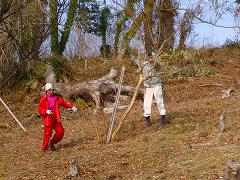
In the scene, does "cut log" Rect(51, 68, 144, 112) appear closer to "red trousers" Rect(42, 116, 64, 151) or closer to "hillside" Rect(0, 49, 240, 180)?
"hillside" Rect(0, 49, 240, 180)

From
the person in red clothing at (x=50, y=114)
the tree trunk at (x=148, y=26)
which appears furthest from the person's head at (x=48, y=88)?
the tree trunk at (x=148, y=26)

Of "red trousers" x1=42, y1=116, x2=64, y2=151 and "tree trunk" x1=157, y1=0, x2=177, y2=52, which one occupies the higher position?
"tree trunk" x1=157, y1=0, x2=177, y2=52

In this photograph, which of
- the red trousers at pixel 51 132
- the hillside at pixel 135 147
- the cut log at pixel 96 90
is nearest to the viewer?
the hillside at pixel 135 147

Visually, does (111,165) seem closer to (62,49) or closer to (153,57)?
(153,57)

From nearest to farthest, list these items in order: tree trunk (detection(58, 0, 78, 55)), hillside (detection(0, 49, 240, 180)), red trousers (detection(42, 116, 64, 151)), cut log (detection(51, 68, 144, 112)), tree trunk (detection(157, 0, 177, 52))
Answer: hillside (detection(0, 49, 240, 180)) < red trousers (detection(42, 116, 64, 151)) < tree trunk (detection(157, 0, 177, 52)) < cut log (detection(51, 68, 144, 112)) < tree trunk (detection(58, 0, 78, 55))

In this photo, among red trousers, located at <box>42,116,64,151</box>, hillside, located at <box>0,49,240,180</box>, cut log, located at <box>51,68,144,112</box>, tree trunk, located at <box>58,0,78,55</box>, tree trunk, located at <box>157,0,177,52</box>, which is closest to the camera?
hillside, located at <box>0,49,240,180</box>

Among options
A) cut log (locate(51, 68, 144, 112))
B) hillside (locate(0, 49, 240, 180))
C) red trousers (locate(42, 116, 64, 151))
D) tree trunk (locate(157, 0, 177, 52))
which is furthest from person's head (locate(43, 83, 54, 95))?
cut log (locate(51, 68, 144, 112))

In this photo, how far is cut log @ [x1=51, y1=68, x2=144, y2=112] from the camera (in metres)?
20.0

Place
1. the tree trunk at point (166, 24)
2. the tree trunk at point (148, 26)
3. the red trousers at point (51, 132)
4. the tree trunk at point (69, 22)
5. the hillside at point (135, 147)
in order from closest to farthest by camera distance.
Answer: the hillside at point (135, 147), the tree trunk at point (148, 26), the red trousers at point (51, 132), the tree trunk at point (166, 24), the tree trunk at point (69, 22)

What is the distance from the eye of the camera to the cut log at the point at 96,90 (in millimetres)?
20000

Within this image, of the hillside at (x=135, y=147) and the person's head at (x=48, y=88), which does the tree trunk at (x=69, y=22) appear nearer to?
the hillside at (x=135, y=147)

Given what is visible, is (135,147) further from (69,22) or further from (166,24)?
(69,22)

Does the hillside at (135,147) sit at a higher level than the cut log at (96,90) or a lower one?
lower

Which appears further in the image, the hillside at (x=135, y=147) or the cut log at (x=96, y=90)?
the cut log at (x=96, y=90)
